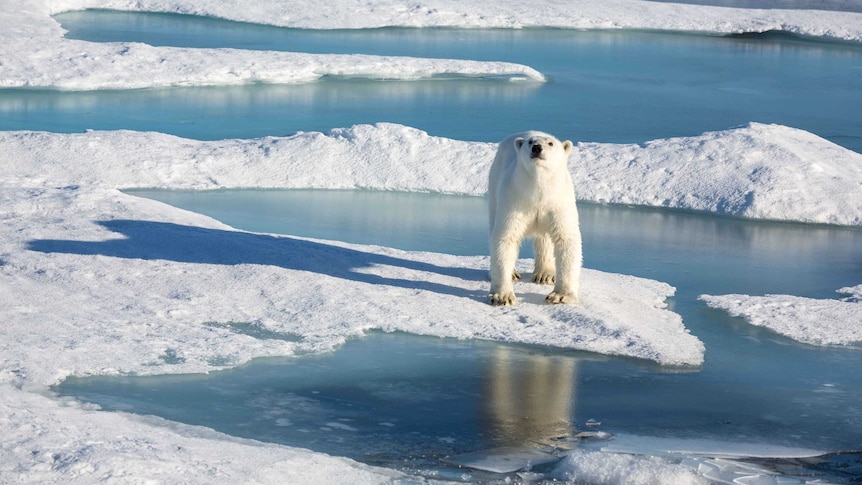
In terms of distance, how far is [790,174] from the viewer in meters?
9.76

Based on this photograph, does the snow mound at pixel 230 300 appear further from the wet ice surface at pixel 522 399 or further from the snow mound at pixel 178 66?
the snow mound at pixel 178 66

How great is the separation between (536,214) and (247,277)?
5.69ft

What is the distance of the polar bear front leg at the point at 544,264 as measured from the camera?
7.02 metres

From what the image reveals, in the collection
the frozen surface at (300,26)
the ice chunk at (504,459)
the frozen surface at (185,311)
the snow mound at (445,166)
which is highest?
the frozen surface at (300,26)

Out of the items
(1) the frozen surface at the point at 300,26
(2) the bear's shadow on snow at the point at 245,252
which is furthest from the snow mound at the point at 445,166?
(1) the frozen surface at the point at 300,26

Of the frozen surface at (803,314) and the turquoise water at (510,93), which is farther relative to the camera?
the turquoise water at (510,93)

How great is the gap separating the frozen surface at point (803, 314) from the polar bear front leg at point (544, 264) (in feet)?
3.05

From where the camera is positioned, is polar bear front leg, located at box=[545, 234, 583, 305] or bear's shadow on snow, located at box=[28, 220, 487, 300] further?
bear's shadow on snow, located at box=[28, 220, 487, 300]

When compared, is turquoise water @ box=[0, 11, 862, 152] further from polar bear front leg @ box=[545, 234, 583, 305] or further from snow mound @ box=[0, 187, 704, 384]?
polar bear front leg @ box=[545, 234, 583, 305]

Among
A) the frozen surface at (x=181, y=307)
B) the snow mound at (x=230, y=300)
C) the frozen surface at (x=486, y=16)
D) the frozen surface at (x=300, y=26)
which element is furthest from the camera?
the frozen surface at (x=486, y=16)

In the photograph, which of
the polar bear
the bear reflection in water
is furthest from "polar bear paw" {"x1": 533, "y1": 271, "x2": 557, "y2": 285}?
the bear reflection in water

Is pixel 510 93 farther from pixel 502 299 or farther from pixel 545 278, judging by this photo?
pixel 502 299

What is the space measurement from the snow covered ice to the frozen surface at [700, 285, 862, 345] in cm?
2

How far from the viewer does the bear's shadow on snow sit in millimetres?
6992
